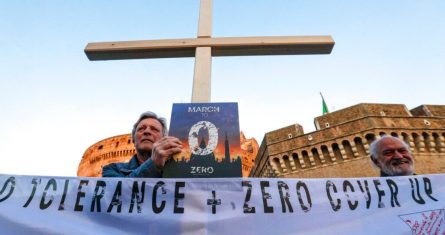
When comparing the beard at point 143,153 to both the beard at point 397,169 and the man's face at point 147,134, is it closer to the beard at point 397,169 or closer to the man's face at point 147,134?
the man's face at point 147,134

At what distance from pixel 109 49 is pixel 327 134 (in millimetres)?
15943

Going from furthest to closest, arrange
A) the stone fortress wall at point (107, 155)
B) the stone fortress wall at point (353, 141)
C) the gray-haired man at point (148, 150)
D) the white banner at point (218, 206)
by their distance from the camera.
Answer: the stone fortress wall at point (107, 155) → the stone fortress wall at point (353, 141) → the gray-haired man at point (148, 150) → the white banner at point (218, 206)

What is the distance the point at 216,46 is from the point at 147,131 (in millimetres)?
1149

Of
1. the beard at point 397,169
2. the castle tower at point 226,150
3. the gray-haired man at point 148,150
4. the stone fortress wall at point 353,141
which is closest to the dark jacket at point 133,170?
the gray-haired man at point 148,150

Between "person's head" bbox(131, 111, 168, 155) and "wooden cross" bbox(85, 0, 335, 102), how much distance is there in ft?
2.47

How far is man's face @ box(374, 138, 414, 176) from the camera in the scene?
2.24 m

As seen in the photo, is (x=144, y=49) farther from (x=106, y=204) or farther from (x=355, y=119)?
(x=355, y=119)

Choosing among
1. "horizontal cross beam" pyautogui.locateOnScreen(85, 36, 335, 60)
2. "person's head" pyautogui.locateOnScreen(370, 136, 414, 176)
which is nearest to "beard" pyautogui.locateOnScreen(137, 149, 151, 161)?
"horizontal cross beam" pyautogui.locateOnScreen(85, 36, 335, 60)

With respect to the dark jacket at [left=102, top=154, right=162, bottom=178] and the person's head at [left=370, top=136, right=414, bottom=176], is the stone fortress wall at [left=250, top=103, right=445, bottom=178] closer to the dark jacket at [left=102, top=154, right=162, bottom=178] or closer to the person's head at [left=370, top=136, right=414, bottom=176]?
the person's head at [left=370, top=136, right=414, bottom=176]

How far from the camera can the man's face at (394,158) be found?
2236mm

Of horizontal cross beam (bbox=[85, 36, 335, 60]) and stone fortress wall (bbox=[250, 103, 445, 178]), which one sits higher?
stone fortress wall (bbox=[250, 103, 445, 178])

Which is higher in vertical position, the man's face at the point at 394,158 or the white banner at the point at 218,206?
the man's face at the point at 394,158

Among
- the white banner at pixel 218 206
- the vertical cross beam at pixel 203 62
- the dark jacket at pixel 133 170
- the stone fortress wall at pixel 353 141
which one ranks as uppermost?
the stone fortress wall at pixel 353 141

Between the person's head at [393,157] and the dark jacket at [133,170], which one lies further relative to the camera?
the person's head at [393,157]
